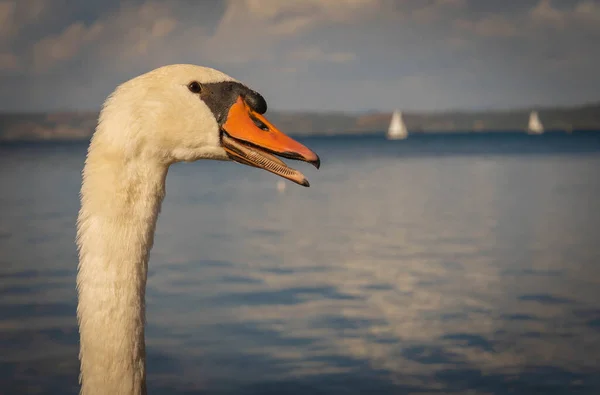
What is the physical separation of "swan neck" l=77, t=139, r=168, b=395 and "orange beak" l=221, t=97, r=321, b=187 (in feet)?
1.31

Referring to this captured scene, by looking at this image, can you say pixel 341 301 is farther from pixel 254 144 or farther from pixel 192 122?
pixel 192 122

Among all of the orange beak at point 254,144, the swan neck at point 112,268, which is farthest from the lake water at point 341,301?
the swan neck at point 112,268

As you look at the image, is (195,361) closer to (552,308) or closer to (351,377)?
(351,377)

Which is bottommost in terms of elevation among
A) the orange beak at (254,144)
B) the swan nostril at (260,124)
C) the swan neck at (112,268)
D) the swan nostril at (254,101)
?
the swan neck at (112,268)

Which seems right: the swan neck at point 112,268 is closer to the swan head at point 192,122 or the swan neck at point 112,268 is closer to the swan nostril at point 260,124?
the swan head at point 192,122

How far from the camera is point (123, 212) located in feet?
11.0

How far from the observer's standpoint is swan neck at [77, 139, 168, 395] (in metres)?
3.28

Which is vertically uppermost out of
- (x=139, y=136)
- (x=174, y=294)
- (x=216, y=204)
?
(x=216, y=204)

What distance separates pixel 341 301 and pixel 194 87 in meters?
9.03

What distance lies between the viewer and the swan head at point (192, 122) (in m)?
3.33

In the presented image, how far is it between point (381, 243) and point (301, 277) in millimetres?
4416

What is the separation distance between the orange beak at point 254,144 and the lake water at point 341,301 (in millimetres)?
5215

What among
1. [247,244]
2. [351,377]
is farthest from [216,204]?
[351,377]

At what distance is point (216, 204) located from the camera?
1107 inches
